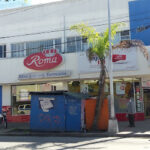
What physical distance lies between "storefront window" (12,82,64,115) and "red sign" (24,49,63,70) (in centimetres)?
175

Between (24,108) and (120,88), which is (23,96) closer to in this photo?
(24,108)

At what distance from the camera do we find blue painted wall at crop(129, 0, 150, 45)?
1984 centimetres

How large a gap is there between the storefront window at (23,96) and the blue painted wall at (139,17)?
298 inches

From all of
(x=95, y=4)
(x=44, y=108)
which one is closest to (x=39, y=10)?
(x=95, y=4)

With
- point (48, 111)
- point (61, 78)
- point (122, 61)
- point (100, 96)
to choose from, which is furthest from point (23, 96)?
point (100, 96)

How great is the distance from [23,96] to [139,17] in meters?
11.0

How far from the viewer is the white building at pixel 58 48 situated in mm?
18109

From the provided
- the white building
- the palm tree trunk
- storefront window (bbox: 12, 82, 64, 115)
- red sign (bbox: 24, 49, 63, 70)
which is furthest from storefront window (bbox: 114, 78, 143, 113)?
the palm tree trunk

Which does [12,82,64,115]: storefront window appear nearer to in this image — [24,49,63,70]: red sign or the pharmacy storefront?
the pharmacy storefront

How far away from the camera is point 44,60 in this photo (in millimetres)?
19188

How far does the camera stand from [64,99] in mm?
13633

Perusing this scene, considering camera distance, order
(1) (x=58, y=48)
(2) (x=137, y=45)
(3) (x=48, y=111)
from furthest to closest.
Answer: (1) (x=58, y=48) → (2) (x=137, y=45) → (3) (x=48, y=111)

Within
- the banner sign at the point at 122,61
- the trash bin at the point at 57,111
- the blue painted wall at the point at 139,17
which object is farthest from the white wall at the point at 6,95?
the blue painted wall at the point at 139,17

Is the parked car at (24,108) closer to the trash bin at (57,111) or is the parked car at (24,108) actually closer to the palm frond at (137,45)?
the trash bin at (57,111)
